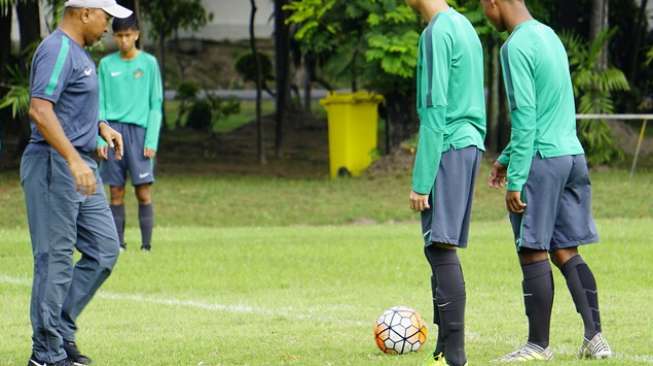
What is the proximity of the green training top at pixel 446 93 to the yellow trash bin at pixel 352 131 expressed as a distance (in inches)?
708

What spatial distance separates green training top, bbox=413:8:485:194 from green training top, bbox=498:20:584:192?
37 centimetres

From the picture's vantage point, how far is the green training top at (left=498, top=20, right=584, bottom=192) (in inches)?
310

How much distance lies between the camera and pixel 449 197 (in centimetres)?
751

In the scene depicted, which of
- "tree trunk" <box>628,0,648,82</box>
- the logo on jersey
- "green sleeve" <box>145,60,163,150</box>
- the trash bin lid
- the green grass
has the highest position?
the logo on jersey

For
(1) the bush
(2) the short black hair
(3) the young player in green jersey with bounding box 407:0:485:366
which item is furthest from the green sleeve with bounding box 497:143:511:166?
(1) the bush

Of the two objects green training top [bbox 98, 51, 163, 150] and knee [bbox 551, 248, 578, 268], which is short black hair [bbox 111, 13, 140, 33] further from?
knee [bbox 551, 248, 578, 268]

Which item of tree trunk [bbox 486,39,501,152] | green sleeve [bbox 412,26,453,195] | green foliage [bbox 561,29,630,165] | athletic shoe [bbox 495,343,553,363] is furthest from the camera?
tree trunk [bbox 486,39,501,152]

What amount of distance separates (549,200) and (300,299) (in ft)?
13.4

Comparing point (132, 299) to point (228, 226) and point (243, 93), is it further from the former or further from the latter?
point (243, 93)

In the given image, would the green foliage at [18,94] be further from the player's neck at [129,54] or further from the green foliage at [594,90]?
the green foliage at [594,90]

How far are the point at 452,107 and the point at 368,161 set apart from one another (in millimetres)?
18344

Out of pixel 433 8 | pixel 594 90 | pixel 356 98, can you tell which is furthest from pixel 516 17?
pixel 356 98

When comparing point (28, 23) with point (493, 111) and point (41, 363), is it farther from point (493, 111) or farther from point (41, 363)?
point (41, 363)

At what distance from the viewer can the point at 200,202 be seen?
22.0 metres
